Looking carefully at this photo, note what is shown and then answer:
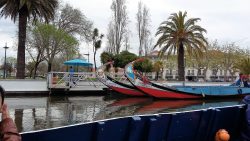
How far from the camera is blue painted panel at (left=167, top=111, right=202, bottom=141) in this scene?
620 cm

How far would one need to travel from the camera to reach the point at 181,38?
131 feet

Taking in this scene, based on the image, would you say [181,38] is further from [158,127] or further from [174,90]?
[158,127]

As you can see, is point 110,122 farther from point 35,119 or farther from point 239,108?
point 35,119

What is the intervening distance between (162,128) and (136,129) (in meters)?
0.60

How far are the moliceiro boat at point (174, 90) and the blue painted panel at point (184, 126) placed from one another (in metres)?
22.8

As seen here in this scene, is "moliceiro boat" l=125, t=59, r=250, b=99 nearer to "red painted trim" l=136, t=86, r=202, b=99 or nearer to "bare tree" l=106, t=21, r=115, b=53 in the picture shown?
"red painted trim" l=136, t=86, r=202, b=99

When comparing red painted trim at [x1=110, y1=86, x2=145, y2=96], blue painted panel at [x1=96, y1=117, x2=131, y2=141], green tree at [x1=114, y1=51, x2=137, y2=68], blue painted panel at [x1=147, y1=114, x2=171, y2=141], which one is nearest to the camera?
blue painted panel at [x1=96, y1=117, x2=131, y2=141]

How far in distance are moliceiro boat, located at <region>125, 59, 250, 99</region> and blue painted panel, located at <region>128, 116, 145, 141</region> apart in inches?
942

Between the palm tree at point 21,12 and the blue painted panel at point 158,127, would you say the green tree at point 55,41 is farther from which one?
the blue painted panel at point 158,127

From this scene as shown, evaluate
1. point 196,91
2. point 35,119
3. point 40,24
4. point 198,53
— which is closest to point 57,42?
point 40,24

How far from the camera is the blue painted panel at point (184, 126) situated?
620 centimetres

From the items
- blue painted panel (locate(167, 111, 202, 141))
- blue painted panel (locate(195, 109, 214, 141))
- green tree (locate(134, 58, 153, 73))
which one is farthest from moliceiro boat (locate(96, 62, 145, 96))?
green tree (locate(134, 58, 153, 73))

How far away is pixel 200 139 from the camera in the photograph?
22.4 feet

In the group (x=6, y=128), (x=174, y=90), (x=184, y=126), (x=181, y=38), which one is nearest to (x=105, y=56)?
(x=181, y=38)
